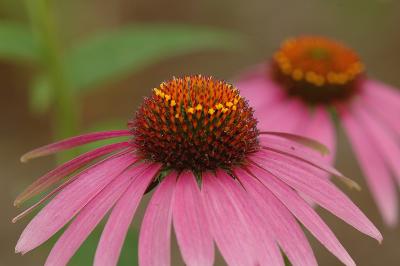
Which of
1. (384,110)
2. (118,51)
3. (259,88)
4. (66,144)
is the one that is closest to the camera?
(66,144)

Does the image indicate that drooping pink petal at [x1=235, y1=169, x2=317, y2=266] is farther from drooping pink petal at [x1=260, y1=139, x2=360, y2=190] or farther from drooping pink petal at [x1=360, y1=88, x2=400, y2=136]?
drooping pink petal at [x1=360, y1=88, x2=400, y2=136]

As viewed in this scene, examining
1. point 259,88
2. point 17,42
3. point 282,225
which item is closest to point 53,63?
point 17,42

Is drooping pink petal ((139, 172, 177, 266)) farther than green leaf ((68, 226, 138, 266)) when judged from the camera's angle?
No

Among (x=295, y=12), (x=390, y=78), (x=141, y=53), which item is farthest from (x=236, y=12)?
(x=141, y=53)

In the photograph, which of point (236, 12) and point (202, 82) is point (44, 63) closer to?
point (202, 82)

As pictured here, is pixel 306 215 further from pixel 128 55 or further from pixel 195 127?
pixel 128 55

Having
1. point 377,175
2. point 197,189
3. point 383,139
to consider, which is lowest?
point 377,175

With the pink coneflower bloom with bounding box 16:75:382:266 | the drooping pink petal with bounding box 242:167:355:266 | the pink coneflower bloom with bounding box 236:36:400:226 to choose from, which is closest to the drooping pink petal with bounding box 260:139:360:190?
the pink coneflower bloom with bounding box 16:75:382:266
